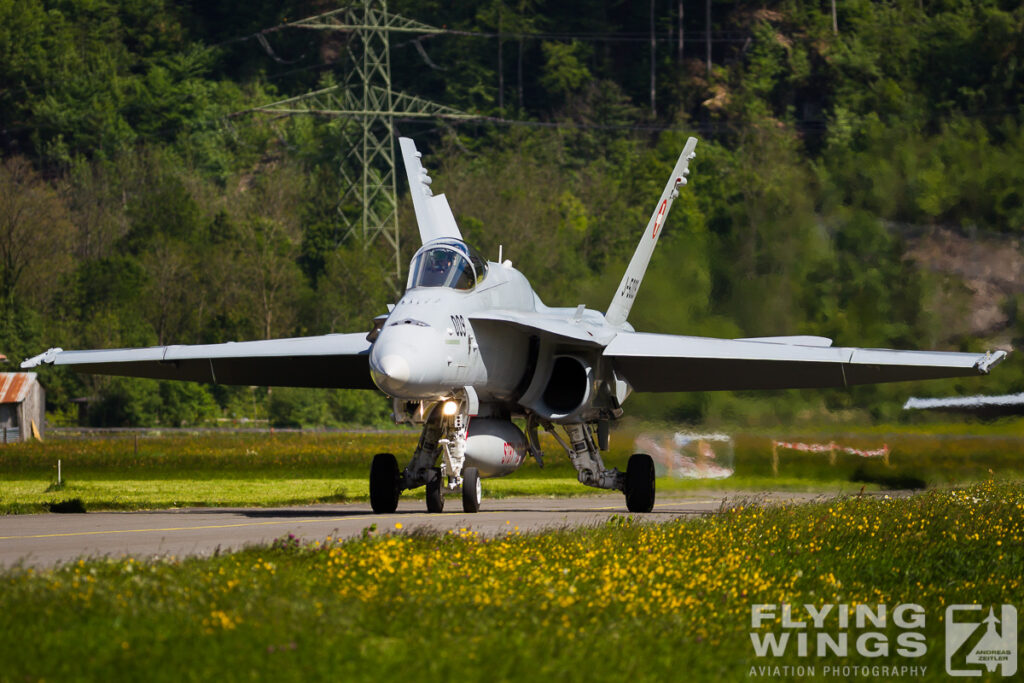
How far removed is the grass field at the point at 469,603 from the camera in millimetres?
8727

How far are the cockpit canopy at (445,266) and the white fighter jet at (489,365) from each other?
2 cm

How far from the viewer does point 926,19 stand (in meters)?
72.9

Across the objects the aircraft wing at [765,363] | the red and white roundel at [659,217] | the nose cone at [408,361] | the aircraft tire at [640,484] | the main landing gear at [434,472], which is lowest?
the aircraft tire at [640,484]

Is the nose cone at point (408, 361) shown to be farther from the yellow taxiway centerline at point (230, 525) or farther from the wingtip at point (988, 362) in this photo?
the wingtip at point (988, 362)

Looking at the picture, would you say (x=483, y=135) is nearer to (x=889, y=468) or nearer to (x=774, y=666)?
(x=889, y=468)

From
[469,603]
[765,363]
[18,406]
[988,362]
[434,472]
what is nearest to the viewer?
[469,603]

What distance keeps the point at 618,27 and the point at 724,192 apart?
25.3 m

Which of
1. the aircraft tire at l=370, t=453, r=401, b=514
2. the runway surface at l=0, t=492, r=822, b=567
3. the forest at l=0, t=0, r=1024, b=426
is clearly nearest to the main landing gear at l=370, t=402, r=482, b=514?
the aircraft tire at l=370, t=453, r=401, b=514

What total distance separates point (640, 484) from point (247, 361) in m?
5.68

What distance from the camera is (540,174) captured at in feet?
278

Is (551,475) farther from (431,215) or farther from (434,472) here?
(434,472)

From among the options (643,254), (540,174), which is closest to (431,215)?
(643,254)

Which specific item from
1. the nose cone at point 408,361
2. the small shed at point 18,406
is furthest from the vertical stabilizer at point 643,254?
the small shed at point 18,406

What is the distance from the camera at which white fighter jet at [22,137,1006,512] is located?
17.9 metres
